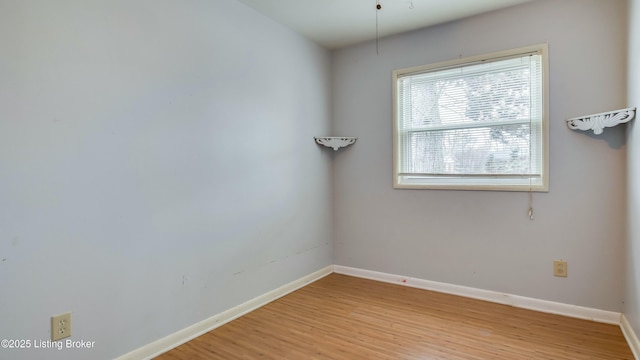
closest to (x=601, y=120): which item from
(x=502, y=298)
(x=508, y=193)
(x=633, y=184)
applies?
(x=633, y=184)

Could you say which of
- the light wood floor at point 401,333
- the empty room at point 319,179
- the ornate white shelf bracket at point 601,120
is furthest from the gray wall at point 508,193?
the light wood floor at point 401,333

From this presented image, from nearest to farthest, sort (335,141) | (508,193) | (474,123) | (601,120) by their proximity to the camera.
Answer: (601,120) < (508,193) < (474,123) < (335,141)

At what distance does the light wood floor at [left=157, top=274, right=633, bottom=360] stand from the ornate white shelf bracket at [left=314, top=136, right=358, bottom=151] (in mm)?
1536

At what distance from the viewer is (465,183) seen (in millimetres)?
2988

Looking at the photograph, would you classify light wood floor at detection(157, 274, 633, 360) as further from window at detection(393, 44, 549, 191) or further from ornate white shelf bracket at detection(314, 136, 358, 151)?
ornate white shelf bracket at detection(314, 136, 358, 151)

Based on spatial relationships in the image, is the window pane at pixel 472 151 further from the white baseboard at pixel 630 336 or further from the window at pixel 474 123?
the white baseboard at pixel 630 336

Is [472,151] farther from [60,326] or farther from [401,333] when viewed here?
[60,326]

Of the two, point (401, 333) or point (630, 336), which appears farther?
point (401, 333)

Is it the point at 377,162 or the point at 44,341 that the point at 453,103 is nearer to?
the point at 377,162

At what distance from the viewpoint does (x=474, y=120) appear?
294 cm

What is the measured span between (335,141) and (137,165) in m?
2.01

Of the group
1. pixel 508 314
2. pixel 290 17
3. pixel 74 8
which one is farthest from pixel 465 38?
pixel 74 8

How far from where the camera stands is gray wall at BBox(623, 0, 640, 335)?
6.57 ft

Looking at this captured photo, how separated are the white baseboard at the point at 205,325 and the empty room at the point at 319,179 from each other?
14mm
